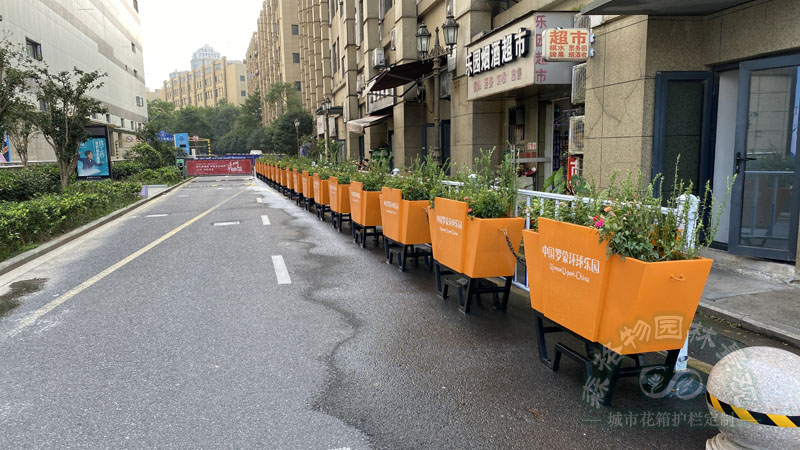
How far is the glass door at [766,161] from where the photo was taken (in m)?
6.93

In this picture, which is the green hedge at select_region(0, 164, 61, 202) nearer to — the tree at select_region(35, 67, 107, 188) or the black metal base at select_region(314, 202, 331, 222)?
the tree at select_region(35, 67, 107, 188)

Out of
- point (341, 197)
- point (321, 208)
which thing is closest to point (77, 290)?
point (341, 197)

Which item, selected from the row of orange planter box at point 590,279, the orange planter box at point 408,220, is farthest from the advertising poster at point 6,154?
the row of orange planter box at point 590,279

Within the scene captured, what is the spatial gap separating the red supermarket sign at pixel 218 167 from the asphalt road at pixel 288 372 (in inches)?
1535

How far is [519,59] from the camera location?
476 inches

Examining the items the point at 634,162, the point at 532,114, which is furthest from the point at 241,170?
the point at 634,162

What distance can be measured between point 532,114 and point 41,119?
14519 millimetres

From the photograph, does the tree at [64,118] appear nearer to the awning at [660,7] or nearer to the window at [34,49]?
the awning at [660,7]

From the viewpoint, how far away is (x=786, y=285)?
648 cm

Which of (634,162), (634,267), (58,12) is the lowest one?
(634,267)

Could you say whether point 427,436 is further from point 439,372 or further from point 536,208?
point 536,208

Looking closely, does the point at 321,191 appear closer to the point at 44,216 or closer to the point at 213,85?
the point at 44,216

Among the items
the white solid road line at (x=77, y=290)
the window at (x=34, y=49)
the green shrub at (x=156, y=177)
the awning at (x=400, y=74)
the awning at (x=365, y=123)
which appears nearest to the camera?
the white solid road line at (x=77, y=290)

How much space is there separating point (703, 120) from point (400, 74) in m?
12.3
